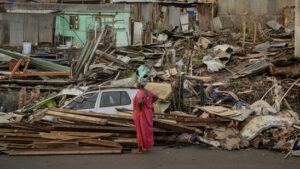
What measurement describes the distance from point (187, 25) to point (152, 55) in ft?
23.4

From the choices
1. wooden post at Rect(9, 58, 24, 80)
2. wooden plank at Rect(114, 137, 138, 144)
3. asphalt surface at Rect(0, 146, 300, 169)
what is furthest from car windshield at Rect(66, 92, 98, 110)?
wooden post at Rect(9, 58, 24, 80)

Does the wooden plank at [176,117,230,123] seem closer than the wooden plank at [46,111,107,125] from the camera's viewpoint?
No

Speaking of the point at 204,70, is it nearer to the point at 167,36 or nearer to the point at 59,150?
the point at 167,36

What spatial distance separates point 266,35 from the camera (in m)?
21.5

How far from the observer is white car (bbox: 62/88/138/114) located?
925 cm

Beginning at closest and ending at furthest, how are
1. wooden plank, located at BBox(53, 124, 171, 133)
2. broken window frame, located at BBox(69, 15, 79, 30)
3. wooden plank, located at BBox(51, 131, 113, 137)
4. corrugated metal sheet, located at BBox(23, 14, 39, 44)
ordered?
wooden plank, located at BBox(51, 131, 113, 137) → wooden plank, located at BBox(53, 124, 171, 133) → corrugated metal sheet, located at BBox(23, 14, 39, 44) → broken window frame, located at BBox(69, 15, 79, 30)

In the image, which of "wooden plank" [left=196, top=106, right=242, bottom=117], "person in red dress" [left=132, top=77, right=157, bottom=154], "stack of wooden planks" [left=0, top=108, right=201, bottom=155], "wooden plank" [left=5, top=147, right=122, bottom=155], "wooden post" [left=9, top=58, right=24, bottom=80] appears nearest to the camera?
"person in red dress" [left=132, top=77, right=157, bottom=154]

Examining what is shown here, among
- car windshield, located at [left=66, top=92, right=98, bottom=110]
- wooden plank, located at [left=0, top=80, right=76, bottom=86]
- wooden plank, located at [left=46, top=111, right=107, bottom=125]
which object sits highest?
wooden plank, located at [left=0, top=80, right=76, bottom=86]

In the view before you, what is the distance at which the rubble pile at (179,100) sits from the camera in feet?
26.1

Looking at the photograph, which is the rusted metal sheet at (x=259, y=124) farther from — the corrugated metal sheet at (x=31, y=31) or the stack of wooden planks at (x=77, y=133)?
the corrugated metal sheet at (x=31, y=31)

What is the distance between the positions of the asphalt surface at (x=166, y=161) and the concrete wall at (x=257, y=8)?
1800 centimetres

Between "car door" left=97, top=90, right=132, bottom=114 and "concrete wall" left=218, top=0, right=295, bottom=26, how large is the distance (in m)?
16.5

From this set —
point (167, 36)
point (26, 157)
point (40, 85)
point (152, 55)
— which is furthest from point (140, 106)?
point (167, 36)

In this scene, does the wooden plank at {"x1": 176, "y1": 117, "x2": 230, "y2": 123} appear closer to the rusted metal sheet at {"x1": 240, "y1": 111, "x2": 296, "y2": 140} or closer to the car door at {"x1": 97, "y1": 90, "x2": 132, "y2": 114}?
the rusted metal sheet at {"x1": 240, "y1": 111, "x2": 296, "y2": 140}
